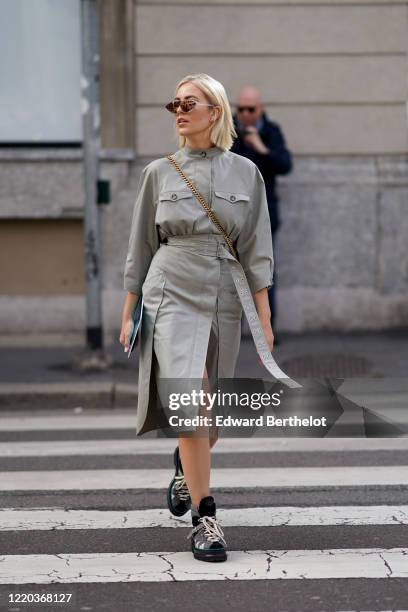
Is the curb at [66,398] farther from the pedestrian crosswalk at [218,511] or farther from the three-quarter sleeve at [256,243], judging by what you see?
the three-quarter sleeve at [256,243]

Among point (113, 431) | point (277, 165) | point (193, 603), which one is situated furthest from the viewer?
point (277, 165)

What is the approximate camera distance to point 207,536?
15.4 feet

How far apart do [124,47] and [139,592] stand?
7790 millimetres

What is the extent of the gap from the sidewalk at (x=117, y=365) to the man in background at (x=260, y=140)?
2.26 ft

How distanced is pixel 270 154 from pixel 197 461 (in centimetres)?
620

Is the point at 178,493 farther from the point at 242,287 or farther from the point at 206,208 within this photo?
the point at 206,208

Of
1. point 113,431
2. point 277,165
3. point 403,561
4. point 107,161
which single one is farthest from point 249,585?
point 107,161

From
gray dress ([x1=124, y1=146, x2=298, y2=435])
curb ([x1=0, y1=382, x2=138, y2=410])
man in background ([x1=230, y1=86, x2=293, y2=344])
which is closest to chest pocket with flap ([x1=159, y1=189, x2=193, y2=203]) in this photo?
gray dress ([x1=124, y1=146, x2=298, y2=435])

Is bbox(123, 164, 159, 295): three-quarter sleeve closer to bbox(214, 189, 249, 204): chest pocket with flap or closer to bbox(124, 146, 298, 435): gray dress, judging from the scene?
bbox(124, 146, 298, 435): gray dress

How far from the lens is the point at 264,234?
4.88m

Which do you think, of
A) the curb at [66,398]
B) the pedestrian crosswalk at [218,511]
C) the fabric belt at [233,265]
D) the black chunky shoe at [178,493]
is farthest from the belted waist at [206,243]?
the curb at [66,398]

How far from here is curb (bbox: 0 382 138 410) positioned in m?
Answer: 8.89

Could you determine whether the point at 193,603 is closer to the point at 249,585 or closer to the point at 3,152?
the point at 249,585

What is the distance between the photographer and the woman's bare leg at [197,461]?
15.6ft
